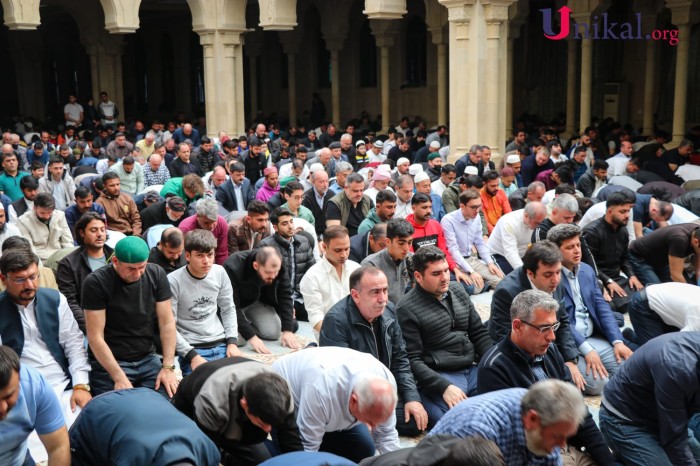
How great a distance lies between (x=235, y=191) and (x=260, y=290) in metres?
3.85

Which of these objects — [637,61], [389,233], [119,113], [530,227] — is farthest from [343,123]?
[389,233]

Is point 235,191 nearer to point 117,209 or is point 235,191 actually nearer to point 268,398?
point 117,209

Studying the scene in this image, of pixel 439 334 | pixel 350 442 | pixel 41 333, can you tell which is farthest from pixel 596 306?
pixel 41 333

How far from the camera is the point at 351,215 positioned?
8.87 meters

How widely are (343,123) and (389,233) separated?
19.0 m

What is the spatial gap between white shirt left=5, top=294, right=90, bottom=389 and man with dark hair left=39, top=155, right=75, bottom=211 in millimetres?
6124

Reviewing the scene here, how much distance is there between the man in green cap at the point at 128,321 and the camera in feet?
15.6

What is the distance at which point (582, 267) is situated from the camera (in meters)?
5.99

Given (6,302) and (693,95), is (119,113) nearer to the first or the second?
(693,95)

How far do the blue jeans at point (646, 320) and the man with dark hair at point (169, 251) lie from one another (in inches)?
129

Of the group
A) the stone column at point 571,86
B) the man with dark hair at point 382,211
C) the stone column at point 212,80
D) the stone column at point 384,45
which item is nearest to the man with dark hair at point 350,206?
the man with dark hair at point 382,211

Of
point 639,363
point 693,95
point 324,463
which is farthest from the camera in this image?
point 693,95

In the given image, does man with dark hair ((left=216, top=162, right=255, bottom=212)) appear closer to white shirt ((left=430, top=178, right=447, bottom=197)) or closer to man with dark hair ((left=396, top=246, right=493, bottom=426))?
white shirt ((left=430, top=178, right=447, bottom=197))

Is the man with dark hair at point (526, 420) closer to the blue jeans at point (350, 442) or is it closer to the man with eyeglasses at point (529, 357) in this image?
the man with eyeglasses at point (529, 357)
